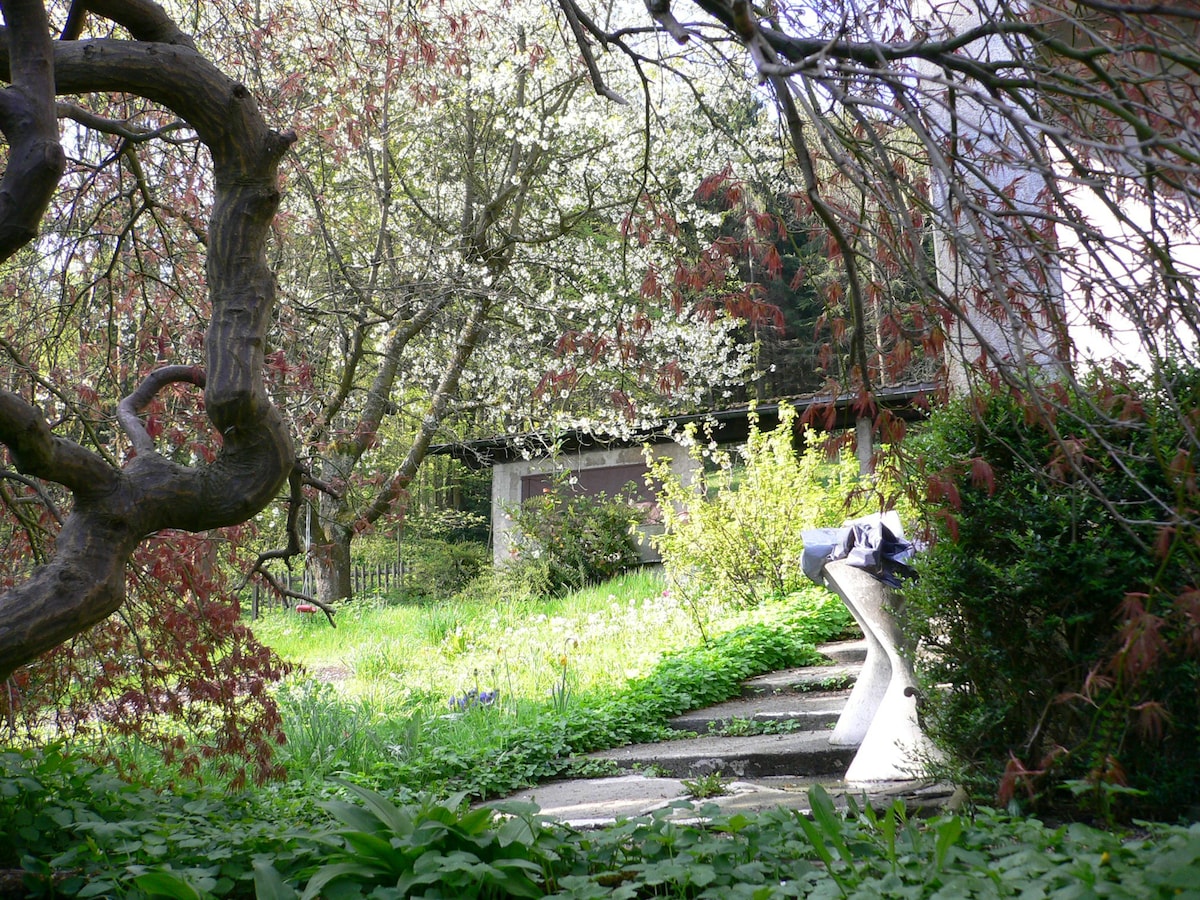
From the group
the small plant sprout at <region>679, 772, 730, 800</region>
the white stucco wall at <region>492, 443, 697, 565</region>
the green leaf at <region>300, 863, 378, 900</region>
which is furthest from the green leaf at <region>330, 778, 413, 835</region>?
the white stucco wall at <region>492, 443, 697, 565</region>

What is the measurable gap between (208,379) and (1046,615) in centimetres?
300

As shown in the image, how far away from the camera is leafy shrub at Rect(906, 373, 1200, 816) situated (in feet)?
11.1

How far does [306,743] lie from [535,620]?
15.8 ft

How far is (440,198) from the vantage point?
45.4 feet

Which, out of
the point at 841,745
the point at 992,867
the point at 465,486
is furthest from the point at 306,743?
the point at 465,486

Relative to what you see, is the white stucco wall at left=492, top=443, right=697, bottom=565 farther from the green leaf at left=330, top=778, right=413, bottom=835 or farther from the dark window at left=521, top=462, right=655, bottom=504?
the green leaf at left=330, top=778, right=413, bottom=835

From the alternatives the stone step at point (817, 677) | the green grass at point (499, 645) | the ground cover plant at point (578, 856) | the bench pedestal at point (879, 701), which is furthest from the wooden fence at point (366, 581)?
the ground cover plant at point (578, 856)

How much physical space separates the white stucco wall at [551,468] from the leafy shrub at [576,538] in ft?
1.83

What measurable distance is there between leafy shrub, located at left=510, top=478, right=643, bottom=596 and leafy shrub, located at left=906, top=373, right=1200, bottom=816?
10025mm

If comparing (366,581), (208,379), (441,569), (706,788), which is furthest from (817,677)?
(366,581)

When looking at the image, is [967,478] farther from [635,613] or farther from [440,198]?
[440,198]

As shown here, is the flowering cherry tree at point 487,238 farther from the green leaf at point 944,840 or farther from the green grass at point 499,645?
the green leaf at point 944,840

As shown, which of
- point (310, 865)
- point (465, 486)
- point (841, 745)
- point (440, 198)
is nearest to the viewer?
point (310, 865)

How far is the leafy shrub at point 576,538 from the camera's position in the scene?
46.2ft
